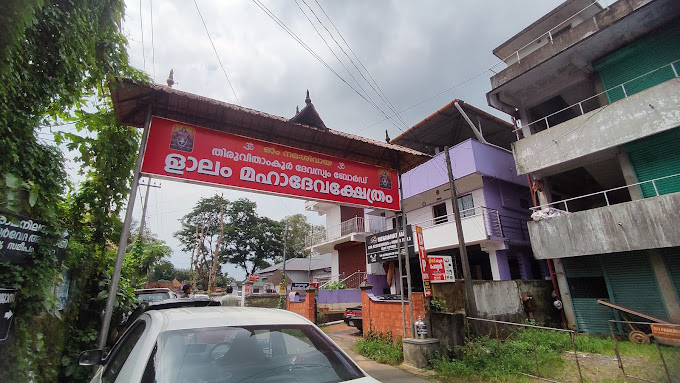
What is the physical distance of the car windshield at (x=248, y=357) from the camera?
73.6 inches

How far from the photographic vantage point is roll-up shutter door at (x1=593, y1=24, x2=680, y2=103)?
9.42 m

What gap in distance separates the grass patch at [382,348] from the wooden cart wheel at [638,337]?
269 inches

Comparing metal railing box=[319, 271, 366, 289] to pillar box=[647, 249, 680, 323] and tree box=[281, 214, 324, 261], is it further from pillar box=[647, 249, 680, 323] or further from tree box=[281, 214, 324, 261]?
tree box=[281, 214, 324, 261]

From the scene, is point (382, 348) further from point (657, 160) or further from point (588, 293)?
point (657, 160)

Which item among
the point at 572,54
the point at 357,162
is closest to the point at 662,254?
the point at 572,54

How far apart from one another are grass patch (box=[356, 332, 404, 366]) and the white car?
5.96 metres

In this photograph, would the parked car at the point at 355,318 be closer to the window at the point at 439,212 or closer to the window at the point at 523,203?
the window at the point at 439,212

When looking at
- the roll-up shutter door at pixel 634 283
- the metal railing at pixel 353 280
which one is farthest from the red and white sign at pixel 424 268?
the metal railing at pixel 353 280

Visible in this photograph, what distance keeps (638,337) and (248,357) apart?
38.0 ft

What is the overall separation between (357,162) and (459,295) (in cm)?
550

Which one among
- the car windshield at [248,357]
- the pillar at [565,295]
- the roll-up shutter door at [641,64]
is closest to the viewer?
the car windshield at [248,357]

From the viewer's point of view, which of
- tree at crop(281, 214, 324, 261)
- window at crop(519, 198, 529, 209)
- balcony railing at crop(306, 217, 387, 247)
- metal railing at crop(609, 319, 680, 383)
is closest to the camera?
metal railing at crop(609, 319, 680, 383)

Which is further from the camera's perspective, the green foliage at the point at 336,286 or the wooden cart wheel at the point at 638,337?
the green foliage at the point at 336,286

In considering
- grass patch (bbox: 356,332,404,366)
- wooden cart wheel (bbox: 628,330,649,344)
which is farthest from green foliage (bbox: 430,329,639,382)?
grass patch (bbox: 356,332,404,366)
